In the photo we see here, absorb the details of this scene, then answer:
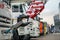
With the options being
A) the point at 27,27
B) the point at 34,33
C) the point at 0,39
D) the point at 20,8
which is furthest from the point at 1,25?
the point at 20,8

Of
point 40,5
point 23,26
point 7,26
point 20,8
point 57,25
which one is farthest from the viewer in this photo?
point 57,25

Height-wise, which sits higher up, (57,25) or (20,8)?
(20,8)

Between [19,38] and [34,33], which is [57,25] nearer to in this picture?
[34,33]

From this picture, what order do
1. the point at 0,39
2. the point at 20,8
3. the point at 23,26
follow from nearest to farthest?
the point at 23,26
the point at 0,39
the point at 20,8

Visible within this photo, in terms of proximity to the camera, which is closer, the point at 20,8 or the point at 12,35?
the point at 12,35

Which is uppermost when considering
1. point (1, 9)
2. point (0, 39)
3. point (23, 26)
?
point (1, 9)

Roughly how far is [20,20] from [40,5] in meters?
4.45

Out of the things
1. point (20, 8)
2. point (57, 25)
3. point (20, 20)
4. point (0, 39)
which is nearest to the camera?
point (20, 20)

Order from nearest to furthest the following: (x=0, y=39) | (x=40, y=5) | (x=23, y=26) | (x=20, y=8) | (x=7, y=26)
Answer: (x=23, y=26), (x=0, y=39), (x=7, y=26), (x=40, y=5), (x=20, y=8)

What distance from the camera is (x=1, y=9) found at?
5691mm

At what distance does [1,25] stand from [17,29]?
68cm

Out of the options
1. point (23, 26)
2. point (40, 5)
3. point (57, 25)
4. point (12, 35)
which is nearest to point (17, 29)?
point (23, 26)

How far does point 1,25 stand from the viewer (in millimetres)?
5715

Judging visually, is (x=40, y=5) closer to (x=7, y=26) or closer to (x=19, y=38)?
(x=7, y=26)
